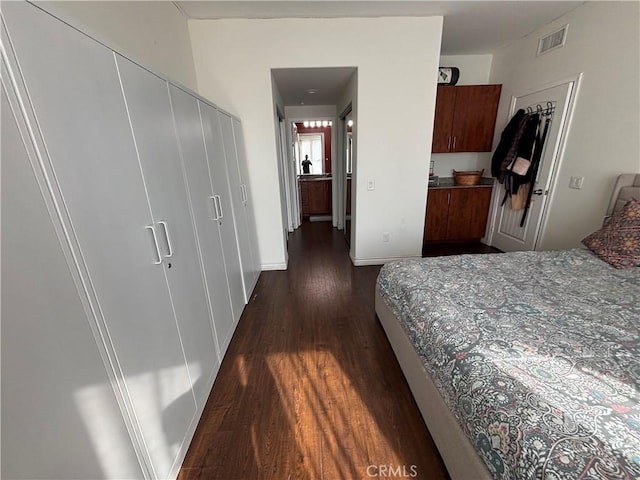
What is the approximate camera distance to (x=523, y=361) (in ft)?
3.43

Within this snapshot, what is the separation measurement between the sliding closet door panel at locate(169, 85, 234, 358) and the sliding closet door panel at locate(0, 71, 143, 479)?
0.89m

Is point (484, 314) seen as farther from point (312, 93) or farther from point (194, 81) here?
point (312, 93)

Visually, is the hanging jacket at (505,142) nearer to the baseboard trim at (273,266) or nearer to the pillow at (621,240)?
the pillow at (621,240)

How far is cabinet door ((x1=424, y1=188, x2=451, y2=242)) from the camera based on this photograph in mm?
3766

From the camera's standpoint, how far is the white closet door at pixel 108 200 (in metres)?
0.72

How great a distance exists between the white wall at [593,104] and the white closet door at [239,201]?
3.42 m

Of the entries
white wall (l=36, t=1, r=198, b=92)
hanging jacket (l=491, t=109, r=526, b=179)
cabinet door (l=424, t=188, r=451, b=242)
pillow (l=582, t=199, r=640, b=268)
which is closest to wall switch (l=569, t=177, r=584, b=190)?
pillow (l=582, t=199, r=640, b=268)

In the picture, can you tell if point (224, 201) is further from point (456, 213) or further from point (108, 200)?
point (456, 213)

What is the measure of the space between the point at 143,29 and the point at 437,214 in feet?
12.3

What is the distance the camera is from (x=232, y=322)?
2188 millimetres

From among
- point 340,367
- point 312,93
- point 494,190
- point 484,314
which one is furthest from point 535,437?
point 312,93

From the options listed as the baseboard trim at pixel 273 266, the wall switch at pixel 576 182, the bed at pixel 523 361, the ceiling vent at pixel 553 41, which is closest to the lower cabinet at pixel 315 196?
the baseboard trim at pixel 273 266

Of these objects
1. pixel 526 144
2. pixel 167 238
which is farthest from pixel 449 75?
pixel 167 238

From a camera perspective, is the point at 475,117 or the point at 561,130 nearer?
the point at 561,130
